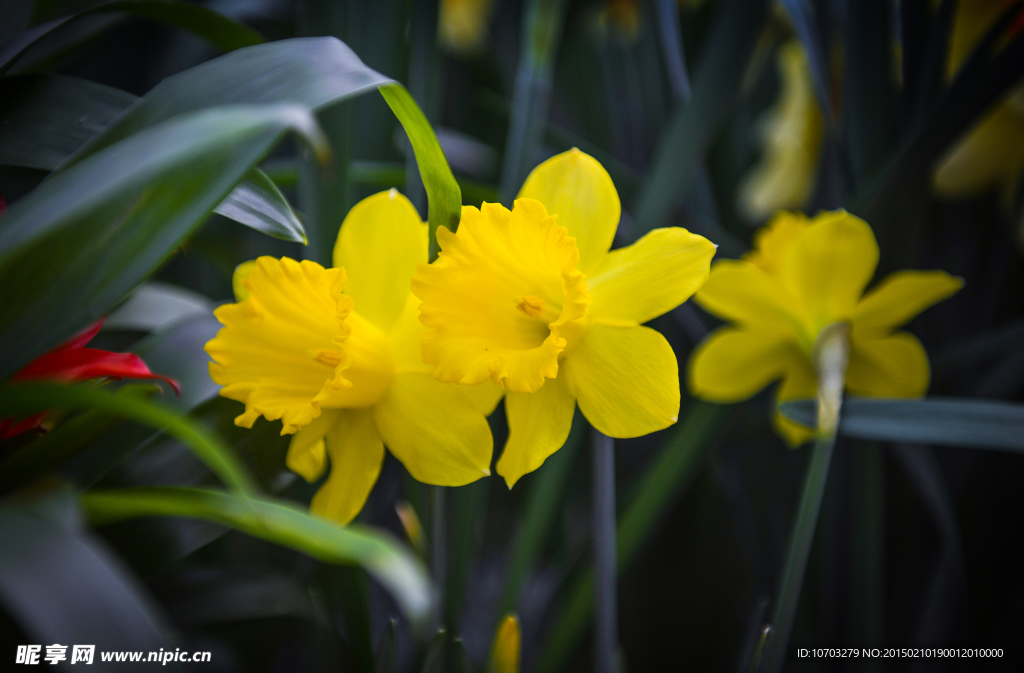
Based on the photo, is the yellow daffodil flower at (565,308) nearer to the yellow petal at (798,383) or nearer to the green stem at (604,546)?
the green stem at (604,546)

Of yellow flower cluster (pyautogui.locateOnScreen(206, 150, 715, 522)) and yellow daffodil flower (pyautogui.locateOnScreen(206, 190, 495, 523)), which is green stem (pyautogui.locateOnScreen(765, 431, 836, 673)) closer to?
yellow flower cluster (pyautogui.locateOnScreen(206, 150, 715, 522))

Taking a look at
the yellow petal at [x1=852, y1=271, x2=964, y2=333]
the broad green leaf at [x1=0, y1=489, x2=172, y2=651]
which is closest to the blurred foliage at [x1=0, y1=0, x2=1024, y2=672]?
the broad green leaf at [x1=0, y1=489, x2=172, y2=651]

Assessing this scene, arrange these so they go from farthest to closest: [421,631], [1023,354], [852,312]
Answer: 1. [1023,354]
2. [852,312]
3. [421,631]

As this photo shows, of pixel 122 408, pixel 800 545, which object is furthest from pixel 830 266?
pixel 122 408

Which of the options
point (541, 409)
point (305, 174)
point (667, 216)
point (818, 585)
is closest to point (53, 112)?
point (305, 174)

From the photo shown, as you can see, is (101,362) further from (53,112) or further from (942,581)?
(942,581)

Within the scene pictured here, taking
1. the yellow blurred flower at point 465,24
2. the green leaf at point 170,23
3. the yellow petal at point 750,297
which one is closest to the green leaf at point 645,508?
the yellow petal at point 750,297

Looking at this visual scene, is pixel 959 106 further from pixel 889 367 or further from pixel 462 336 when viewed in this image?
pixel 462 336
